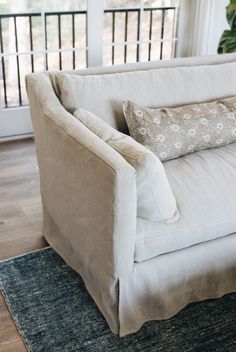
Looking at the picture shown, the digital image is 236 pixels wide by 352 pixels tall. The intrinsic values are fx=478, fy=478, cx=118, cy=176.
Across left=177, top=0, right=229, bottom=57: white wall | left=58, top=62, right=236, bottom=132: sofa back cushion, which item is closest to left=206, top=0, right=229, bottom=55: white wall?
left=177, top=0, right=229, bottom=57: white wall

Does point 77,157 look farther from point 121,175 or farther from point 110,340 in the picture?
point 110,340

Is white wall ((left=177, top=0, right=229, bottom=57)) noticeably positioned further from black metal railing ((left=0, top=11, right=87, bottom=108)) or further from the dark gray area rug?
the dark gray area rug

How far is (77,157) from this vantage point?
1.72 m

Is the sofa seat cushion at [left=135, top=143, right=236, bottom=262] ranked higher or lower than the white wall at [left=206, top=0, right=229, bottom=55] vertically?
lower

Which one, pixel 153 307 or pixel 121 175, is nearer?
pixel 121 175

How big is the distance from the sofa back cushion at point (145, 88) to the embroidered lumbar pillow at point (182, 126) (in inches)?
3.2

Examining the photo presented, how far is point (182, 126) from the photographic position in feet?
6.73

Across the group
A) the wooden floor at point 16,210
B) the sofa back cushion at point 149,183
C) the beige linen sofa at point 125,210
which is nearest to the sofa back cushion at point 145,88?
the beige linen sofa at point 125,210

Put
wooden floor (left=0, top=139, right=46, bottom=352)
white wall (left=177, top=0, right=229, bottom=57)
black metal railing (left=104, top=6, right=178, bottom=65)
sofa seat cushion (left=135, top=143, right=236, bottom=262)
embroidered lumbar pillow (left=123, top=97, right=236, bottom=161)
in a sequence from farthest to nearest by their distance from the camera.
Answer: white wall (left=177, top=0, right=229, bottom=57), black metal railing (left=104, top=6, right=178, bottom=65), embroidered lumbar pillow (left=123, top=97, right=236, bottom=161), wooden floor (left=0, top=139, right=46, bottom=352), sofa seat cushion (left=135, top=143, right=236, bottom=262)

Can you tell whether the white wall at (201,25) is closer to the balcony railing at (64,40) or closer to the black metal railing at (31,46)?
the balcony railing at (64,40)

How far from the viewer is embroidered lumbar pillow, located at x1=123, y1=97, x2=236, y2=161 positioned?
2.00 m

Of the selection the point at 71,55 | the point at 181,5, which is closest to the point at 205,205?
the point at 71,55

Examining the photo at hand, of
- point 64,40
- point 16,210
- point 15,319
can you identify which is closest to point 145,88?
point 16,210

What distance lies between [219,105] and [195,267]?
787 mm
